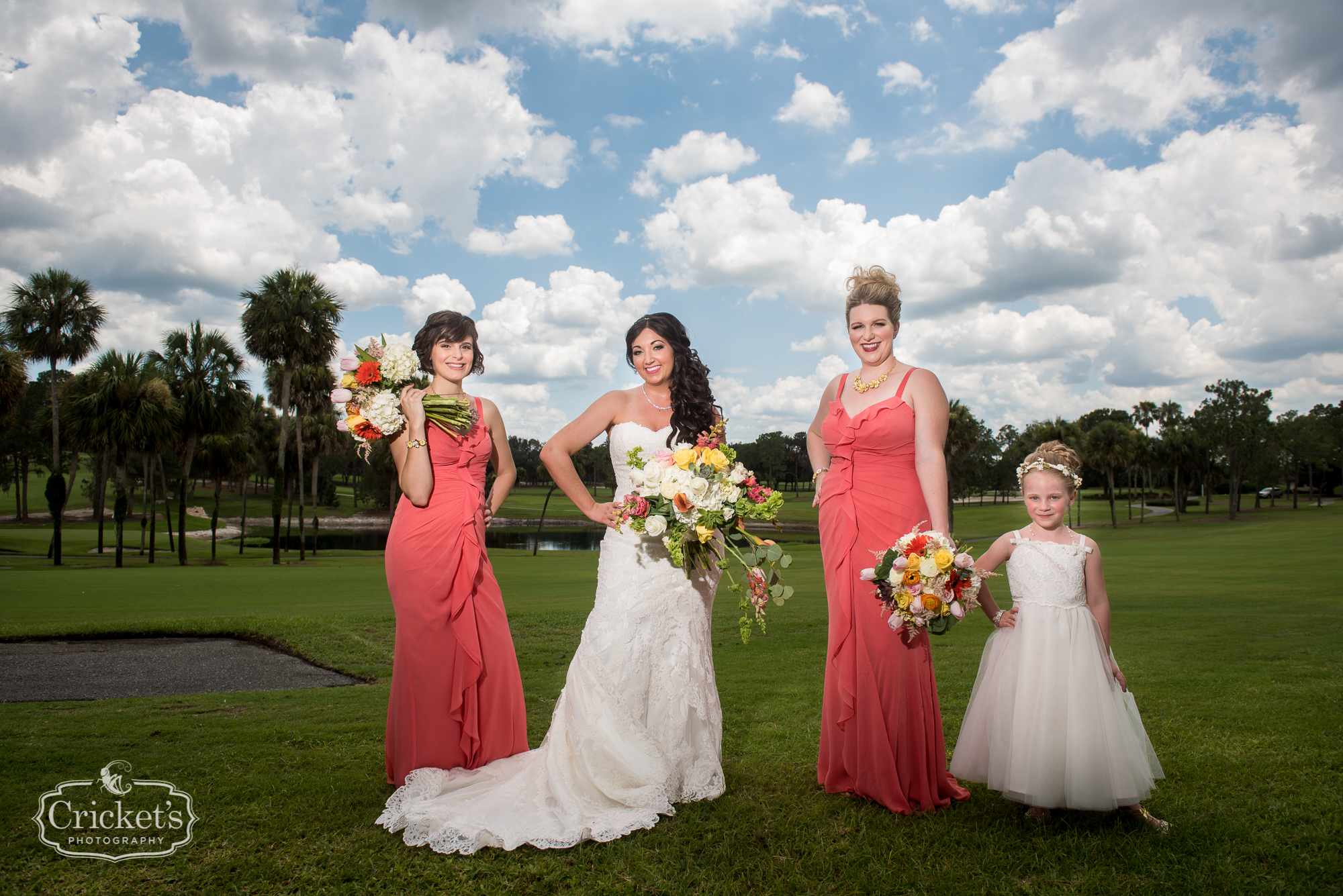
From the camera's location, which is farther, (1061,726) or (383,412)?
(383,412)

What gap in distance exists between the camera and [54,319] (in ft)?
103

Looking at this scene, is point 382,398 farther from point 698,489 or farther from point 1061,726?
point 1061,726

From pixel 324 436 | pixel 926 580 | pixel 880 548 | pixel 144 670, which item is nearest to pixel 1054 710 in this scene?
pixel 926 580

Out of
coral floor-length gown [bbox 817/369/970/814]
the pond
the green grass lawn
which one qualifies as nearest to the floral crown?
coral floor-length gown [bbox 817/369/970/814]

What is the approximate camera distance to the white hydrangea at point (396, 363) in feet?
15.6

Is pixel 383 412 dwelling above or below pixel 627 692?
above

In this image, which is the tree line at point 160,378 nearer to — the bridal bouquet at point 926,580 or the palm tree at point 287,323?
the palm tree at point 287,323

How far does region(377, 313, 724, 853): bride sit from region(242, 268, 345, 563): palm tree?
103 ft

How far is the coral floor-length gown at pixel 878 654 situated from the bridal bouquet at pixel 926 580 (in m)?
0.51

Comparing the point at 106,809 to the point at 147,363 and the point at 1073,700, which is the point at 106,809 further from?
the point at 147,363

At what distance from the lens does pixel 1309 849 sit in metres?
4.03

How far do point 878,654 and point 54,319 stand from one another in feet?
125

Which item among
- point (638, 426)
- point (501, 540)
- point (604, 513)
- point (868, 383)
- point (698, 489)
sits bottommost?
point (501, 540)

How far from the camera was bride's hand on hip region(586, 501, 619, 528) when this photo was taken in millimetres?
4402
